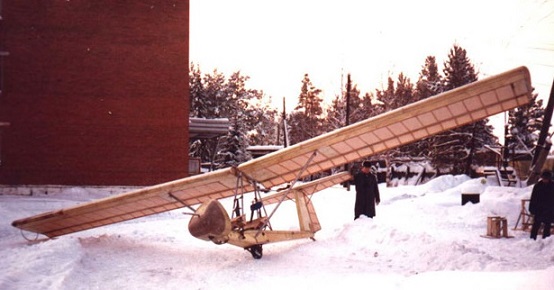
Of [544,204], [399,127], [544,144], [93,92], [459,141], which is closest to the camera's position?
[399,127]

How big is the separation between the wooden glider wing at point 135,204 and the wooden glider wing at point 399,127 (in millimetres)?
921

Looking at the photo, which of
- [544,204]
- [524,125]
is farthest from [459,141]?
[544,204]

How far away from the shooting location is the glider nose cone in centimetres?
868

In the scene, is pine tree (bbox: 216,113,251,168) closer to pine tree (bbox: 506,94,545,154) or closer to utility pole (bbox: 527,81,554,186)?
pine tree (bbox: 506,94,545,154)

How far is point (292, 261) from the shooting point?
961 cm

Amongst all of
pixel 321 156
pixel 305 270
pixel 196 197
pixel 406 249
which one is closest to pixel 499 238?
pixel 406 249

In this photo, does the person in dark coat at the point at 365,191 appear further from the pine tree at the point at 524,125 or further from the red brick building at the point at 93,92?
the pine tree at the point at 524,125

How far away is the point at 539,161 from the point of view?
62.0 ft

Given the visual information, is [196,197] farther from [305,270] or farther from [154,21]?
[154,21]

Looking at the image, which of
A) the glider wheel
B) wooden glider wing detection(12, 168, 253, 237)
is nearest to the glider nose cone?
the glider wheel

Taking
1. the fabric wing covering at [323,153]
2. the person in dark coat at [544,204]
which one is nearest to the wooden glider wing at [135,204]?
the fabric wing covering at [323,153]

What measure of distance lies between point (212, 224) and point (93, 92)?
19068mm

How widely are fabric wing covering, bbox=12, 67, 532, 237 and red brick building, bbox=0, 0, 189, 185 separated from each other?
44.1 ft

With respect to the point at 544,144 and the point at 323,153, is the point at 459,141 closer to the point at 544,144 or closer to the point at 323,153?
the point at 544,144
